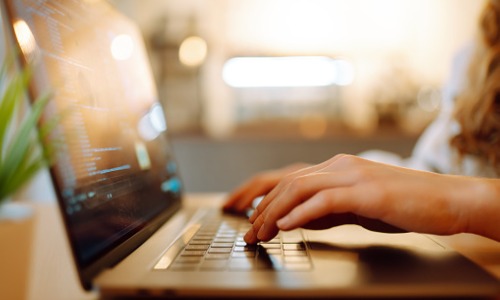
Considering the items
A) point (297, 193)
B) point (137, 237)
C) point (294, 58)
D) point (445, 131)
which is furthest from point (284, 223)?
point (294, 58)

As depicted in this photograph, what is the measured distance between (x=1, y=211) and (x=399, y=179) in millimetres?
435

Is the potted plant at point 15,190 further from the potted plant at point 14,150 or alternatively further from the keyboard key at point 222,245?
the keyboard key at point 222,245

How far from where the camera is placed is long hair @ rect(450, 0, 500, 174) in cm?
79

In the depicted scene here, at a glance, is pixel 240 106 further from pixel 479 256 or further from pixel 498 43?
pixel 479 256

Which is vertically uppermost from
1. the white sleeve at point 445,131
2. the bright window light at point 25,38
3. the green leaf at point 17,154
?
the bright window light at point 25,38

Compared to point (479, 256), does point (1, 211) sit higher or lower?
higher

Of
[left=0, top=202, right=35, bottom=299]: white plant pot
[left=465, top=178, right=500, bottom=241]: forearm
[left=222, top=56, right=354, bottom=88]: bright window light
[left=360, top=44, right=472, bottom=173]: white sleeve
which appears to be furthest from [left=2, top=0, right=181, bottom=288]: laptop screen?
[left=222, top=56, right=354, bottom=88]: bright window light

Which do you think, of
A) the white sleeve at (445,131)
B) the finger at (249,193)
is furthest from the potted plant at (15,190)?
the white sleeve at (445,131)

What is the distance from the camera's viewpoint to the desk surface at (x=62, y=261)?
406 millimetres

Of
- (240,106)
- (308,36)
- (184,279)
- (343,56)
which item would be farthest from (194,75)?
(184,279)

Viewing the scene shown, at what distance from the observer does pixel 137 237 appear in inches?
18.7

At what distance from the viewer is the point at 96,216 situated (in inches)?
15.5

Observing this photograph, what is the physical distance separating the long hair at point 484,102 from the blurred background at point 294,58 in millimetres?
2345

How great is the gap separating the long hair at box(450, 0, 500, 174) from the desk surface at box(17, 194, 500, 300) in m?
0.37
